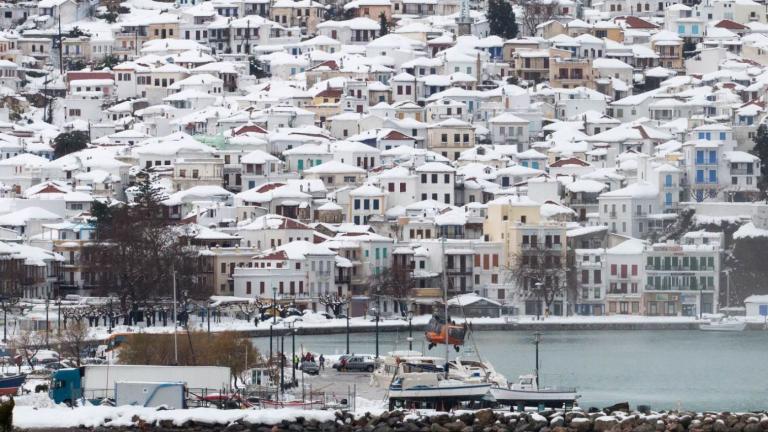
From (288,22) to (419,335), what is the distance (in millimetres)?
37260

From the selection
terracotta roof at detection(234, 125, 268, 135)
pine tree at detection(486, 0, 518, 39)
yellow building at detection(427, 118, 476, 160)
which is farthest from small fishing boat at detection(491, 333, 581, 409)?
pine tree at detection(486, 0, 518, 39)

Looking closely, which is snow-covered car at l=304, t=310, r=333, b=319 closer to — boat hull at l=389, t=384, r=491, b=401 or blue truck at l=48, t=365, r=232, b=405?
boat hull at l=389, t=384, r=491, b=401

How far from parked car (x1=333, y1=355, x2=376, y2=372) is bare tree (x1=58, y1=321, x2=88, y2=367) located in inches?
184

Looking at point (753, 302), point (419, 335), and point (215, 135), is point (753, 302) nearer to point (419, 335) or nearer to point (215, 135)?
point (419, 335)

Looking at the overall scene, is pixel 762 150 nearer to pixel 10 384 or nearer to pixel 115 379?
pixel 10 384

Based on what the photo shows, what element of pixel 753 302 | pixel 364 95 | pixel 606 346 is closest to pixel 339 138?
pixel 364 95

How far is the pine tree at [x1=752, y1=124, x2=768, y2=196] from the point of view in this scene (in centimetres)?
8650

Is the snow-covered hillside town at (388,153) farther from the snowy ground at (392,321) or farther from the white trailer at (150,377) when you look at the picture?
the white trailer at (150,377)

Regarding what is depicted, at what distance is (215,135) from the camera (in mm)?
91188

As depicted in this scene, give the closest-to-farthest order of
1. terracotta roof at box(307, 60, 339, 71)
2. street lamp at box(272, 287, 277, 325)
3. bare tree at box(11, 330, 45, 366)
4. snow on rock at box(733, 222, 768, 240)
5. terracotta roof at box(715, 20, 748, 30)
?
bare tree at box(11, 330, 45, 366)
street lamp at box(272, 287, 277, 325)
snow on rock at box(733, 222, 768, 240)
terracotta roof at box(307, 60, 339, 71)
terracotta roof at box(715, 20, 748, 30)

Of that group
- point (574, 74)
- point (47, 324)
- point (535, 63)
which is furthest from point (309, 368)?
point (535, 63)

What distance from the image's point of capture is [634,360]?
6481 centimetres

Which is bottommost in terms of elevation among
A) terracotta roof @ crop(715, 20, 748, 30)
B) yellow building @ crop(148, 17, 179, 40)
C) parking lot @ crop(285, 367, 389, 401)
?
yellow building @ crop(148, 17, 179, 40)

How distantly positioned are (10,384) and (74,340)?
37.7ft
